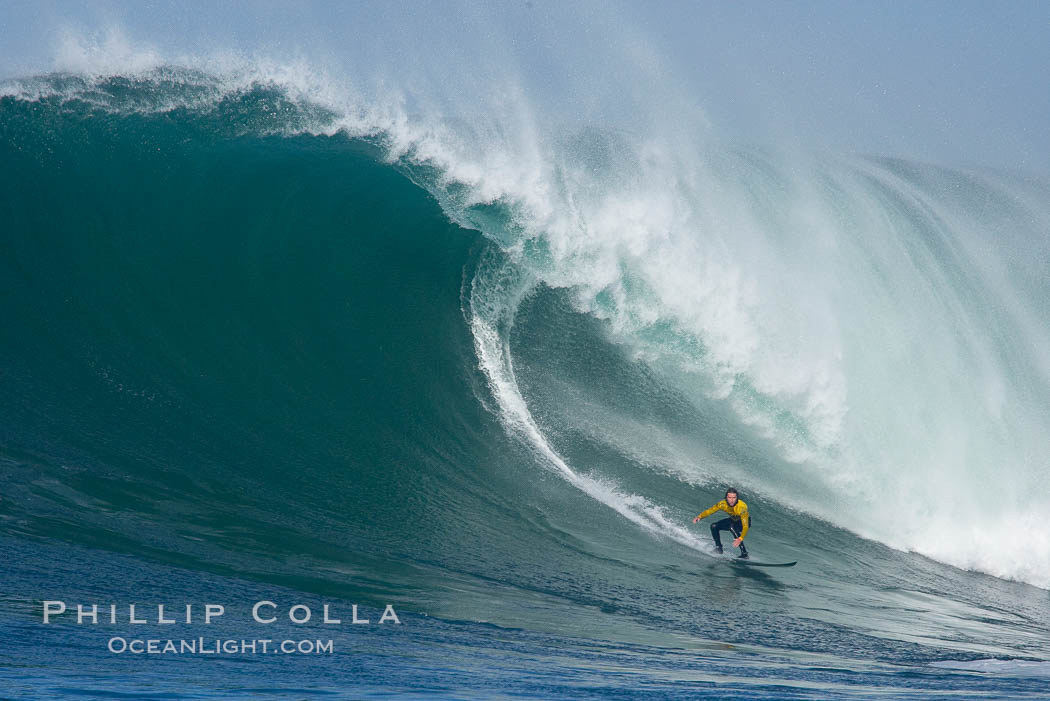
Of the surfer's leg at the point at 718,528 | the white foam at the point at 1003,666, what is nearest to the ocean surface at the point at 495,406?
the white foam at the point at 1003,666

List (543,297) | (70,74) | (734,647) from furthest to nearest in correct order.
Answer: (70,74)
(543,297)
(734,647)

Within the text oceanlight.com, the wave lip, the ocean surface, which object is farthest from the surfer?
the text oceanlight.com

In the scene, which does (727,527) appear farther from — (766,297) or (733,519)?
(766,297)

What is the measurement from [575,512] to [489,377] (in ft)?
6.96

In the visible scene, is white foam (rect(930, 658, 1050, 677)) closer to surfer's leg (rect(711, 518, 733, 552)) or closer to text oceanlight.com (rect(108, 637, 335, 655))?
surfer's leg (rect(711, 518, 733, 552))

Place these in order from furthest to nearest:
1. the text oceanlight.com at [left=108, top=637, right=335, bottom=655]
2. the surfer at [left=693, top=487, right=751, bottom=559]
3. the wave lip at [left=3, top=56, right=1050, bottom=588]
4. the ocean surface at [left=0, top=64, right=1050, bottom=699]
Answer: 1. the wave lip at [left=3, top=56, right=1050, bottom=588]
2. the surfer at [left=693, top=487, right=751, bottom=559]
3. the ocean surface at [left=0, top=64, right=1050, bottom=699]
4. the text oceanlight.com at [left=108, top=637, right=335, bottom=655]

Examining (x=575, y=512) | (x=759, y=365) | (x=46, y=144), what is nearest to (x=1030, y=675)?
(x=575, y=512)

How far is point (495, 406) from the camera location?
30.3 feet

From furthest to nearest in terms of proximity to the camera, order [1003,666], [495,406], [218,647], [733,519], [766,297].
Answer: [766,297], [495,406], [733,519], [1003,666], [218,647]

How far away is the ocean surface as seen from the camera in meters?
5.20

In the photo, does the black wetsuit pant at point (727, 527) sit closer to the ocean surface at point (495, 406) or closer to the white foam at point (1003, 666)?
the ocean surface at point (495, 406)

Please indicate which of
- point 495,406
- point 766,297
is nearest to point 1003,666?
point 495,406

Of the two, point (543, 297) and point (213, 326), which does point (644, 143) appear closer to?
point (543, 297)

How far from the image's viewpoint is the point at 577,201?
1102 cm
